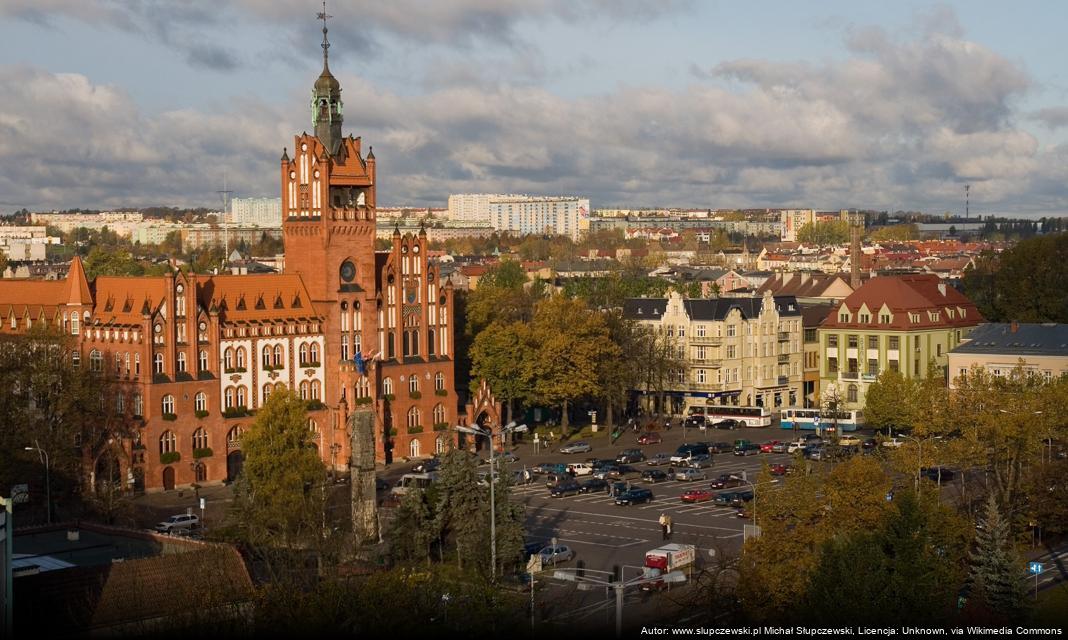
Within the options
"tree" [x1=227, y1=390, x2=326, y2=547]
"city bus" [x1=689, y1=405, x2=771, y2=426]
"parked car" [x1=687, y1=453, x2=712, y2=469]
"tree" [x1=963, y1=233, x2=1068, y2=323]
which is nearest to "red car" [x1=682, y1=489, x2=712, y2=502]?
"parked car" [x1=687, y1=453, x2=712, y2=469]

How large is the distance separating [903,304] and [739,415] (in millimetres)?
16129

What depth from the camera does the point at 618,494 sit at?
81.6 m

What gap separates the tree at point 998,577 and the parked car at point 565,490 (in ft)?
97.8

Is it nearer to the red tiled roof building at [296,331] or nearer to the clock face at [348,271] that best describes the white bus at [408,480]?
the red tiled roof building at [296,331]

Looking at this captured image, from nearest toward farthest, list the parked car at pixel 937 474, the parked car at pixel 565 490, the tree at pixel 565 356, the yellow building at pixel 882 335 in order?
the parked car at pixel 565 490 < the parked car at pixel 937 474 < the tree at pixel 565 356 < the yellow building at pixel 882 335

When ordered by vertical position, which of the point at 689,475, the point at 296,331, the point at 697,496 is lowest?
the point at 697,496

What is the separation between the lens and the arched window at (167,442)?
8631 cm

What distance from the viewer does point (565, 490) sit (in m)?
83.6

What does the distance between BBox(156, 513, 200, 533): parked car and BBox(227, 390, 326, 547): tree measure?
4308mm

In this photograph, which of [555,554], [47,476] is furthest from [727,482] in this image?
[47,476]

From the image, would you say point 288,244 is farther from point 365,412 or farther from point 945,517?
point 945,517

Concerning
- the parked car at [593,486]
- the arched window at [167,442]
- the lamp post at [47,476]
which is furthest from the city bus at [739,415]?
the lamp post at [47,476]

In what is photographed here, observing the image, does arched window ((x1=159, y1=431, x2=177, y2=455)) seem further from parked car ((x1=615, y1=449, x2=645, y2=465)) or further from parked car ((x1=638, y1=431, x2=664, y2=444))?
parked car ((x1=638, y1=431, x2=664, y2=444))

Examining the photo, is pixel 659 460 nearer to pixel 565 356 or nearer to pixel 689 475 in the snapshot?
pixel 689 475
